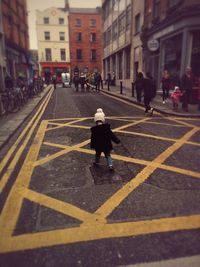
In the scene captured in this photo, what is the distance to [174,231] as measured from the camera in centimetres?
312

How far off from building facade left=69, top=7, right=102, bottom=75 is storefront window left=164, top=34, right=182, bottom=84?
133ft

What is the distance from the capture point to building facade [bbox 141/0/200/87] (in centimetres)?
1401

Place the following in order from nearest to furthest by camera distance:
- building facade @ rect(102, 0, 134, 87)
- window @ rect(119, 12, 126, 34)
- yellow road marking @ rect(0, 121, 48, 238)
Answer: yellow road marking @ rect(0, 121, 48, 238) < building facade @ rect(102, 0, 134, 87) < window @ rect(119, 12, 126, 34)

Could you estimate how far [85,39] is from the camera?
57125 millimetres

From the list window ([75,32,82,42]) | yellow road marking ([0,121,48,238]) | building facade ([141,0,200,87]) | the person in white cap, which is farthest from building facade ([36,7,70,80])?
the person in white cap

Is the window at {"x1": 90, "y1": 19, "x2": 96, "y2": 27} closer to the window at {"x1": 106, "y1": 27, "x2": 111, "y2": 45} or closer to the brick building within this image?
the window at {"x1": 106, "y1": 27, "x2": 111, "y2": 45}

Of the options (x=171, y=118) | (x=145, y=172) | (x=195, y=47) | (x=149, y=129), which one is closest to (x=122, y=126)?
(x=149, y=129)

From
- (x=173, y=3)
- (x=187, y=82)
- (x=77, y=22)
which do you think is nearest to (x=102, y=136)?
(x=187, y=82)

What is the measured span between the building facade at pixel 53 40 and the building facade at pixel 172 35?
126ft

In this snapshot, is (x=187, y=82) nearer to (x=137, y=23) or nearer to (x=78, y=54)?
(x=137, y=23)

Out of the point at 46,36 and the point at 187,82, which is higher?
the point at 46,36

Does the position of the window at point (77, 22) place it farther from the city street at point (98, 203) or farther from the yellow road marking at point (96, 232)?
the yellow road marking at point (96, 232)

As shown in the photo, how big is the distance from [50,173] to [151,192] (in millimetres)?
2066

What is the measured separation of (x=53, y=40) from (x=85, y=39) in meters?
7.25
